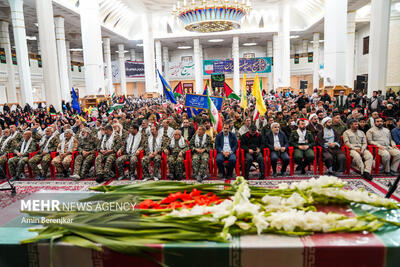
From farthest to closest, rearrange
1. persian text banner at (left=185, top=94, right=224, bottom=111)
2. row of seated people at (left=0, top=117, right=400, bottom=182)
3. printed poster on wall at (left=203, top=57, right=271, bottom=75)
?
1. printed poster on wall at (left=203, top=57, right=271, bottom=75)
2. persian text banner at (left=185, top=94, right=224, bottom=111)
3. row of seated people at (left=0, top=117, right=400, bottom=182)

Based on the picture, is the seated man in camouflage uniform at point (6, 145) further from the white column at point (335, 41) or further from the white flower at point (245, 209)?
the white column at point (335, 41)

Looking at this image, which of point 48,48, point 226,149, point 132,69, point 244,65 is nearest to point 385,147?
point 226,149

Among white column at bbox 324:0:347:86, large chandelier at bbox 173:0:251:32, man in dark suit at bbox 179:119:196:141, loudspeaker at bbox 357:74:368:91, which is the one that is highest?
large chandelier at bbox 173:0:251:32

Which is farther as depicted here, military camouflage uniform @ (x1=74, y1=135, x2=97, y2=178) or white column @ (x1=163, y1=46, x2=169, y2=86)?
white column @ (x1=163, y1=46, x2=169, y2=86)

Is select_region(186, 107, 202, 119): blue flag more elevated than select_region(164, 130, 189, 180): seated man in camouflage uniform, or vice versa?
select_region(186, 107, 202, 119): blue flag

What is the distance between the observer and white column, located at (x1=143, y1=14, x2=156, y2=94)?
67.2 feet

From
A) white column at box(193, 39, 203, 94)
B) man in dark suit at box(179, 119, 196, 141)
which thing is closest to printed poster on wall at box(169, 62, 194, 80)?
white column at box(193, 39, 203, 94)

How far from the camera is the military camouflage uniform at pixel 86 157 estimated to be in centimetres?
570

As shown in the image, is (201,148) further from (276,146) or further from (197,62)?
(197,62)

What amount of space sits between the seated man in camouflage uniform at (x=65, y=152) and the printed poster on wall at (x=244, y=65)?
23.2m

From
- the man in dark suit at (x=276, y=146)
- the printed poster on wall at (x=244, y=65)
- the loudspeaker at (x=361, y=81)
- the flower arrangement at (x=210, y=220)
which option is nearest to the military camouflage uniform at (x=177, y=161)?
the man in dark suit at (x=276, y=146)

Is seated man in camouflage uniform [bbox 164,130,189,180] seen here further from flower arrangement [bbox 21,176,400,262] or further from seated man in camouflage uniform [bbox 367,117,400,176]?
flower arrangement [bbox 21,176,400,262]

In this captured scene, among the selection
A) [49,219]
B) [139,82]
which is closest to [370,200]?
[49,219]

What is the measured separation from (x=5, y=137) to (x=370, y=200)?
7.07 metres
